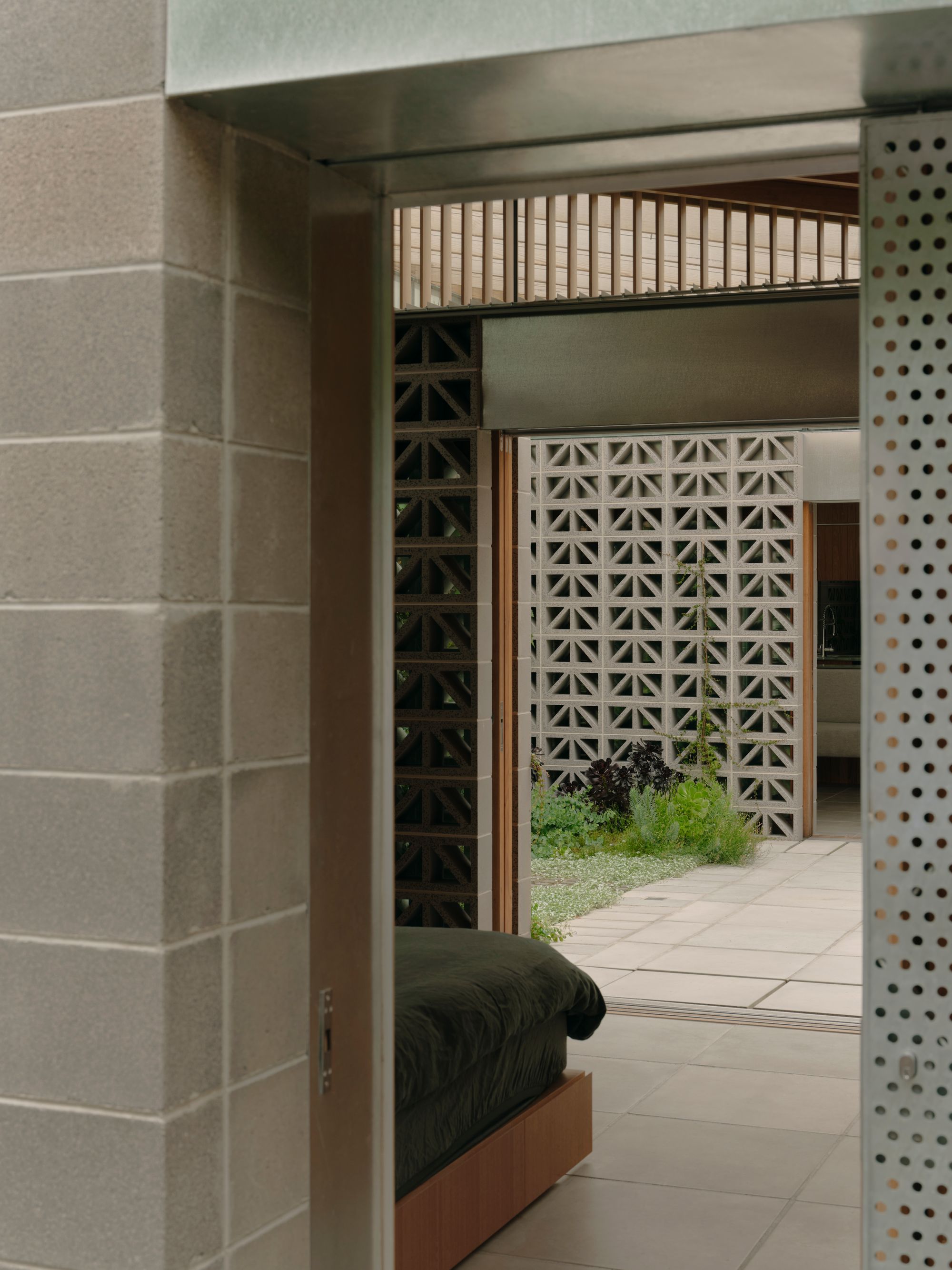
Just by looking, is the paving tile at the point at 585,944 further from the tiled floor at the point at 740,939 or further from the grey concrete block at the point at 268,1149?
the grey concrete block at the point at 268,1149

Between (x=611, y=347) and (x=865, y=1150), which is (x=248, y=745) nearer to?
(x=865, y=1150)

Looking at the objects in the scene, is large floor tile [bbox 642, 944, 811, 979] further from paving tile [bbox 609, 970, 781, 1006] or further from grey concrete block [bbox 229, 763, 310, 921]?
grey concrete block [bbox 229, 763, 310, 921]

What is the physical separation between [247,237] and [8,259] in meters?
0.31

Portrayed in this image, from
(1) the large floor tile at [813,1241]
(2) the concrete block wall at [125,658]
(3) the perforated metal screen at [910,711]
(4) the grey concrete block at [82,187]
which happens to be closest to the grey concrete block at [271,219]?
(2) the concrete block wall at [125,658]

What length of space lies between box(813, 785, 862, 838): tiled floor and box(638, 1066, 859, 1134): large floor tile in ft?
18.7

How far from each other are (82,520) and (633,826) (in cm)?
882

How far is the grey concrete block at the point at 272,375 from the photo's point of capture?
77.5 inches

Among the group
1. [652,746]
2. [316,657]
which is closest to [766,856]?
[652,746]

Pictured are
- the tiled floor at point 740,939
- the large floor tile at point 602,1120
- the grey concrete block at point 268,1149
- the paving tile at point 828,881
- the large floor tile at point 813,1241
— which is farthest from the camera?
the paving tile at point 828,881

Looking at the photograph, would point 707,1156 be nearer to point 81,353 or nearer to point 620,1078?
point 620,1078

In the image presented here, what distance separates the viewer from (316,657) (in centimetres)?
213

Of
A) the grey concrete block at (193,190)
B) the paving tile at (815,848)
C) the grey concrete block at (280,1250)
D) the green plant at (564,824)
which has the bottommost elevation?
the paving tile at (815,848)

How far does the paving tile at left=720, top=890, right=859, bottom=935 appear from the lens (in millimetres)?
7789

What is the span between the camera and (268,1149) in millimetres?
2020
